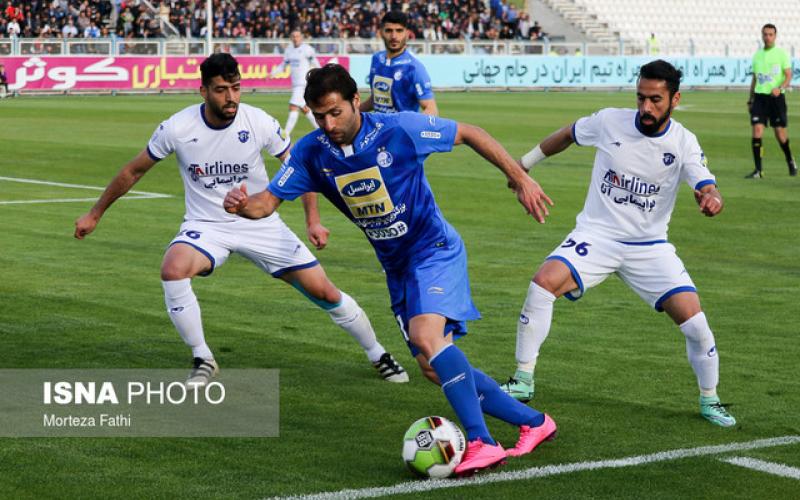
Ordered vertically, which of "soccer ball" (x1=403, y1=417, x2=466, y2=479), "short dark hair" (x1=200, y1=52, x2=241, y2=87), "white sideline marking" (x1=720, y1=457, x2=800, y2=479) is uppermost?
"short dark hair" (x1=200, y1=52, x2=241, y2=87)

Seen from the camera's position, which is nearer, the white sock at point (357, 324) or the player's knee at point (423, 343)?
the player's knee at point (423, 343)

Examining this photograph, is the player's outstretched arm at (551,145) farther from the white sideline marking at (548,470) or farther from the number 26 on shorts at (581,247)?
the white sideline marking at (548,470)

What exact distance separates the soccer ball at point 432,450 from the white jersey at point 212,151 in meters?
2.70

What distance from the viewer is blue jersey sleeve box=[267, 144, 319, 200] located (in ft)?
22.6

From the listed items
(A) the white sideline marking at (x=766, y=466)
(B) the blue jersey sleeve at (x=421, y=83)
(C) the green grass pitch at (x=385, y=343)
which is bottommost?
(C) the green grass pitch at (x=385, y=343)

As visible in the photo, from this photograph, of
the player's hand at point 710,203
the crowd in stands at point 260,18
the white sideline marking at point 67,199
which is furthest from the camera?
the crowd in stands at point 260,18

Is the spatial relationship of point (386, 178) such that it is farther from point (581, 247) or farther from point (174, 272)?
point (174, 272)

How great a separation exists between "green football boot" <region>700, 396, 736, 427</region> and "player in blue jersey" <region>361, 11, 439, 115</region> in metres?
6.39

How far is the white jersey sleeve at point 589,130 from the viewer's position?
313 inches

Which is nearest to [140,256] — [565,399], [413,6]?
[565,399]

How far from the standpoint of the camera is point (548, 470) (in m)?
6.45

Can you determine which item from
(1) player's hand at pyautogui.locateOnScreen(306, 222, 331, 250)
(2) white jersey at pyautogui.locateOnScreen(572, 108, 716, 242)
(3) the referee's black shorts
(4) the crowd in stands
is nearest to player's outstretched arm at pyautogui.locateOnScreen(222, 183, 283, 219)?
(1) player's hand at pyautogui.locateOnScreen(306, 222, 331, 250)

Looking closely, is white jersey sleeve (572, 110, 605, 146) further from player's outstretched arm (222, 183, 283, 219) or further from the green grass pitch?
player's outstretched arm (222, 183, 283, 219)

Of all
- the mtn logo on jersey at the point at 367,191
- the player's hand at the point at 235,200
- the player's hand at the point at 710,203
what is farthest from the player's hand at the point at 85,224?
the player's hand at the point at 710,203
